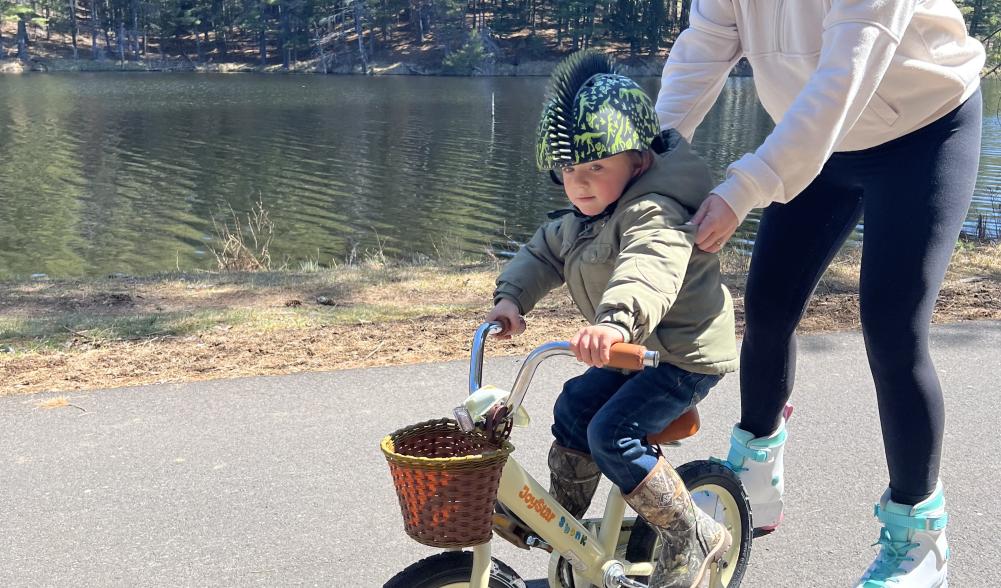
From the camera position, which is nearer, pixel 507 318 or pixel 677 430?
pixel 507 318

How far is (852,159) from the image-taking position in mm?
2656

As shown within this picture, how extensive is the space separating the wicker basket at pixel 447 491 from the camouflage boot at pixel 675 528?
0.51m

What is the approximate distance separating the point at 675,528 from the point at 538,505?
37 centimetres

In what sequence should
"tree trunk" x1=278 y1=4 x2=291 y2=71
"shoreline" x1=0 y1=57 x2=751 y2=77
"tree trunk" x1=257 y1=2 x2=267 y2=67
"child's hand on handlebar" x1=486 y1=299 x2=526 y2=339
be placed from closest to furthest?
"child's hand on handlebar" x1=486 y1=299 x2=526 y2=339 < "shoreline" x1=0 y1=57 x2=751 y2=77 < "tree trunk" x1=257 y1=2 x2=267 y2=67 < "tree trunk" x1=278 y1=4 x2=291 y2=71

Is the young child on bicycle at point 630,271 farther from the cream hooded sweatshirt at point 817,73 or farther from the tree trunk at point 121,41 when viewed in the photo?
the tree trunk at point 121,41

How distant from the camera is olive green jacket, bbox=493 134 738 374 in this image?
2.21 meters

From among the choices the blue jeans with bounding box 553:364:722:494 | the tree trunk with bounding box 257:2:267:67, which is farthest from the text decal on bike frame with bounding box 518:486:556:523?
the tree trunk with bounding box 257:2:267:67

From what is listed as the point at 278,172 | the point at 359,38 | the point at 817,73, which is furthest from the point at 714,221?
the point at 359,38

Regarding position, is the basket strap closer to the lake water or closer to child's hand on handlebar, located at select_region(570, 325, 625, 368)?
child's hand on handlebar, located at select_region(570, 325, 625, 368)

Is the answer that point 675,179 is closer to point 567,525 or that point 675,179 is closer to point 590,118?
point 590,118

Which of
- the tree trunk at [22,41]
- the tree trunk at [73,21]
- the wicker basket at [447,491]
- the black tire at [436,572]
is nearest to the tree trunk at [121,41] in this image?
the tree trunk at [73,21]

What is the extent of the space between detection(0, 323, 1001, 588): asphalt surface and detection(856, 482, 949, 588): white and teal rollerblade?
353 millimetres

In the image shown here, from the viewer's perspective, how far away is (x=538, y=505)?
237cm

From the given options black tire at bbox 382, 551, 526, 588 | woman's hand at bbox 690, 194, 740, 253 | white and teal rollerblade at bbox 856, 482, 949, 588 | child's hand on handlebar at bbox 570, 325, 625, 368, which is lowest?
white and teal rollerblade at bbox 856, 482, 949, 588
